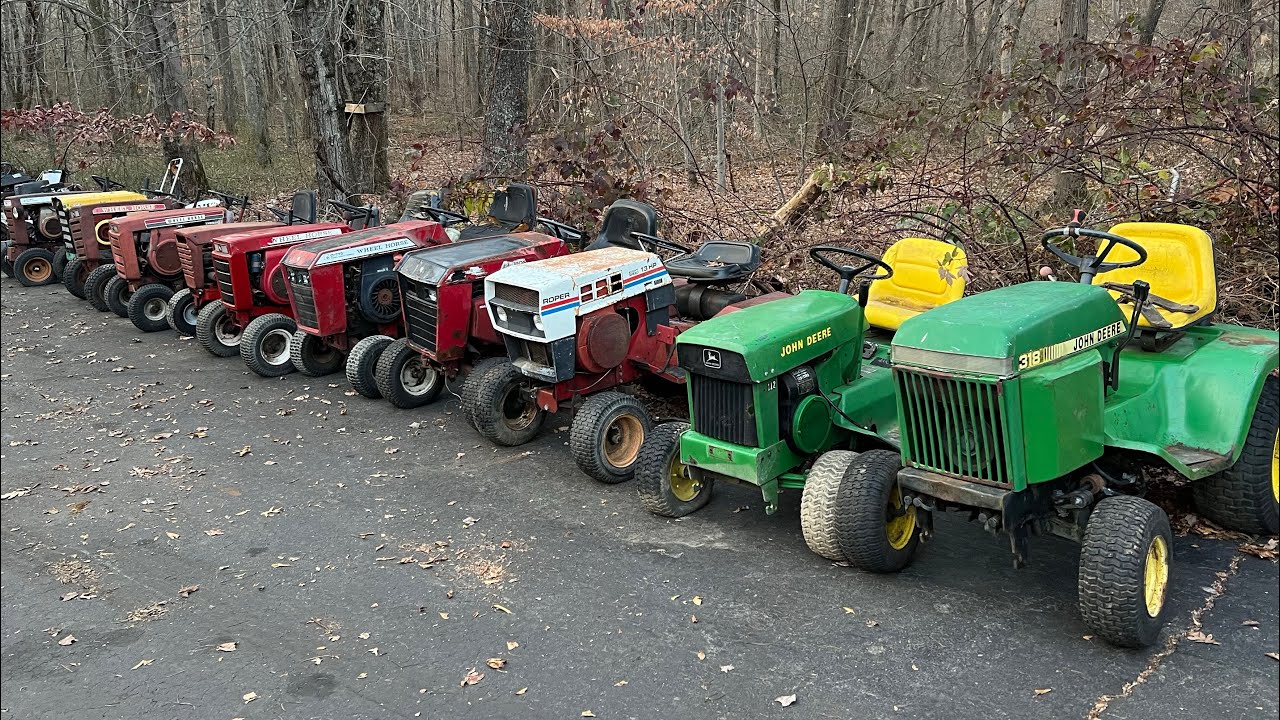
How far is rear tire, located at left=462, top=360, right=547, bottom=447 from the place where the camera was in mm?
5910

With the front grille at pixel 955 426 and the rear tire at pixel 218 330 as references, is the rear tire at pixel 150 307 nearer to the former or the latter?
the rear tire at pixel 218 330

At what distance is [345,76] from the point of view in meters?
12.2

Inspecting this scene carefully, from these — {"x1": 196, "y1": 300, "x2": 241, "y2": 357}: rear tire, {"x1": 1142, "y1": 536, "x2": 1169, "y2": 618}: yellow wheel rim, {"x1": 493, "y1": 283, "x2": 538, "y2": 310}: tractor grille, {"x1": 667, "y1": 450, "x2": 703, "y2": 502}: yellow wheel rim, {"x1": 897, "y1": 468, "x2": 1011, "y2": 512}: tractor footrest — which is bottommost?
{"x1": 1142, "y1": 536, "x2": 1169, "y2": 618}: yellow wheel rim

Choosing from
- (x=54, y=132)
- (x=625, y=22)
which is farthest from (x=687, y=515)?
(x=54, y=132)

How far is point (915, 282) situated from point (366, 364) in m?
3.82

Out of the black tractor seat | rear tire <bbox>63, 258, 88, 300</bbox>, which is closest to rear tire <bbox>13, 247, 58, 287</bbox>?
rear tire <bbox>63, 258, 88, 300</bbox>

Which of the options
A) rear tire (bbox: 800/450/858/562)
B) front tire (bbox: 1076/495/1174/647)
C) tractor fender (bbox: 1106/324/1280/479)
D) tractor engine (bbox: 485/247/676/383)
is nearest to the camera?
front tire (bbox: 1076/495/1174/647)

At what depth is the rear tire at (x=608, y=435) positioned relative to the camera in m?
5.34

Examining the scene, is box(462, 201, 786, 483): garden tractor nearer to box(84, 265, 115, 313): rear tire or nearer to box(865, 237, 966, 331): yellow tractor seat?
box(865, 237, 966, 331): yellow tractor seat

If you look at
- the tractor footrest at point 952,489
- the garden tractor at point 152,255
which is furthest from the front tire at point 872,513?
the garden tractor at point 152,255

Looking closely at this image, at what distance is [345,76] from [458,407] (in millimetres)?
6866

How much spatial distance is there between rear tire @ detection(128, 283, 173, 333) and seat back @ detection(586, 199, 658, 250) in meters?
4.79

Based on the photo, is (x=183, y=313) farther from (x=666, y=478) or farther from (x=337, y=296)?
(x=666, y=478)

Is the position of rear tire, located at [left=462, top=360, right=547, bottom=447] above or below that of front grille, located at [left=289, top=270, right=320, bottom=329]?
below
